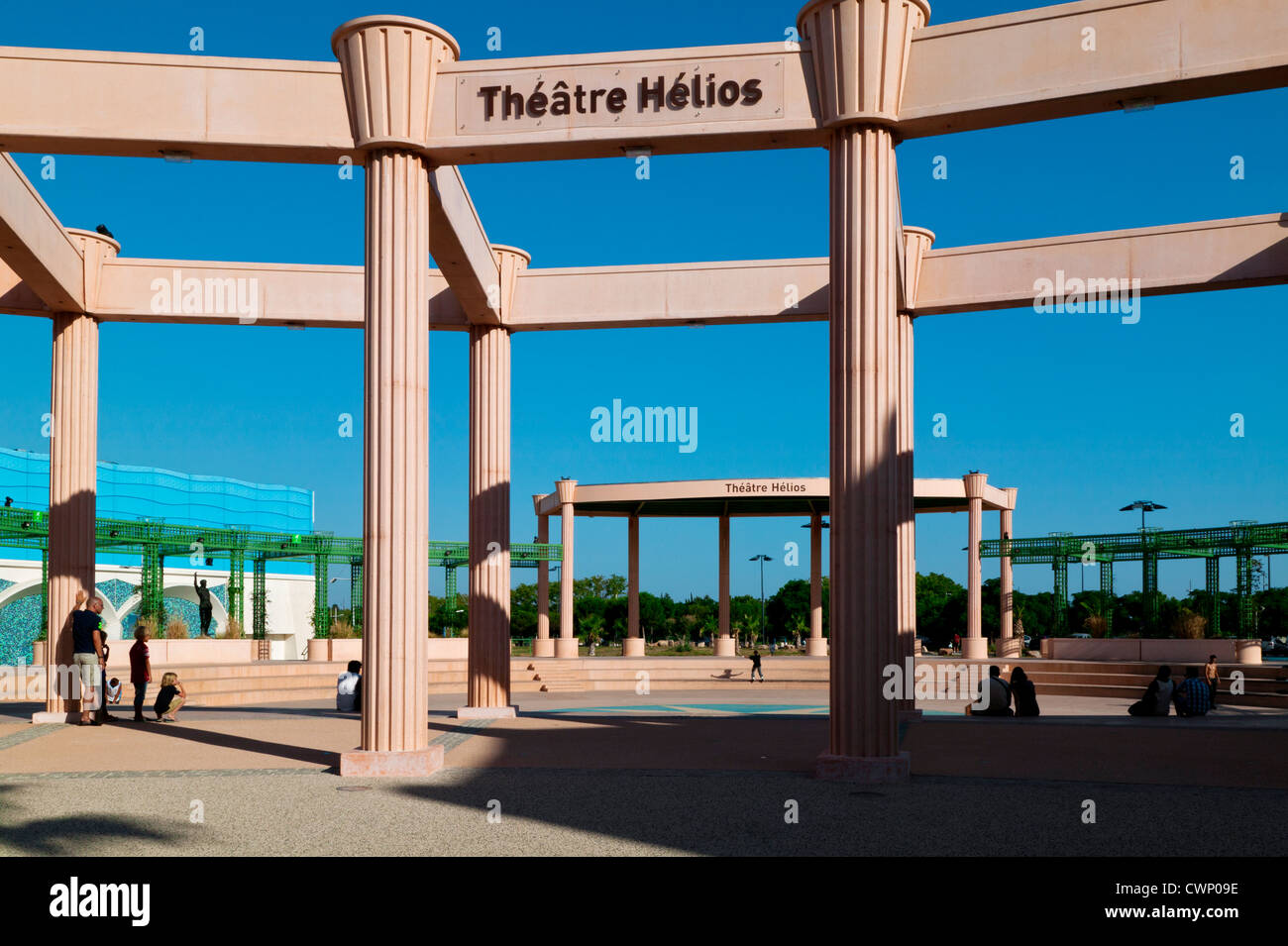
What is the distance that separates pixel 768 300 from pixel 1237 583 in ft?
57.6

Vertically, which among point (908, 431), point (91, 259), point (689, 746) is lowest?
point (689, 746)

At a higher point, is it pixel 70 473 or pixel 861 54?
pixel 861 54

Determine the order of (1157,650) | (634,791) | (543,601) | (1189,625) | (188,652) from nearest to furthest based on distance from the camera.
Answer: (634,791)
(188,652)
(1157,650)
(1189,625)
(543,601)

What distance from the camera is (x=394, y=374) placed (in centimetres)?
1146

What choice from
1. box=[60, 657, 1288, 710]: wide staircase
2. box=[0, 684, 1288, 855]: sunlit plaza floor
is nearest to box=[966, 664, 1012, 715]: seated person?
box=[0, 684, 1288, 855]: sunlit plaza floor

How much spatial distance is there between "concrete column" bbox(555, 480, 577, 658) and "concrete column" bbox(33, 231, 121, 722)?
72.2 feet

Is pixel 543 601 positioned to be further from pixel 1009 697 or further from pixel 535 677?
pixel 1009 697

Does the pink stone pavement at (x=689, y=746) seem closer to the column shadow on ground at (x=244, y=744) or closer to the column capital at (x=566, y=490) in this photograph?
the column shadow on ground at (x=244, y=744)

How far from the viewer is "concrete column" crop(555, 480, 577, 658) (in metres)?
37.6

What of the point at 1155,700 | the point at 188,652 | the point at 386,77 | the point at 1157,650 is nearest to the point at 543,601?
the point at 188,652

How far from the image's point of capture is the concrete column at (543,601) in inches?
1561

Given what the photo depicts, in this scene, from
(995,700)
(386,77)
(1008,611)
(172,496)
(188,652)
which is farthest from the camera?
(172,496)

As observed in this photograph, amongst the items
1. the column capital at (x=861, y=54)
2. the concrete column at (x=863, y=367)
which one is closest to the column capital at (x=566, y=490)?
the concrete column at (x=863, y=367)

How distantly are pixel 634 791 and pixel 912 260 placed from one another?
397 inches
